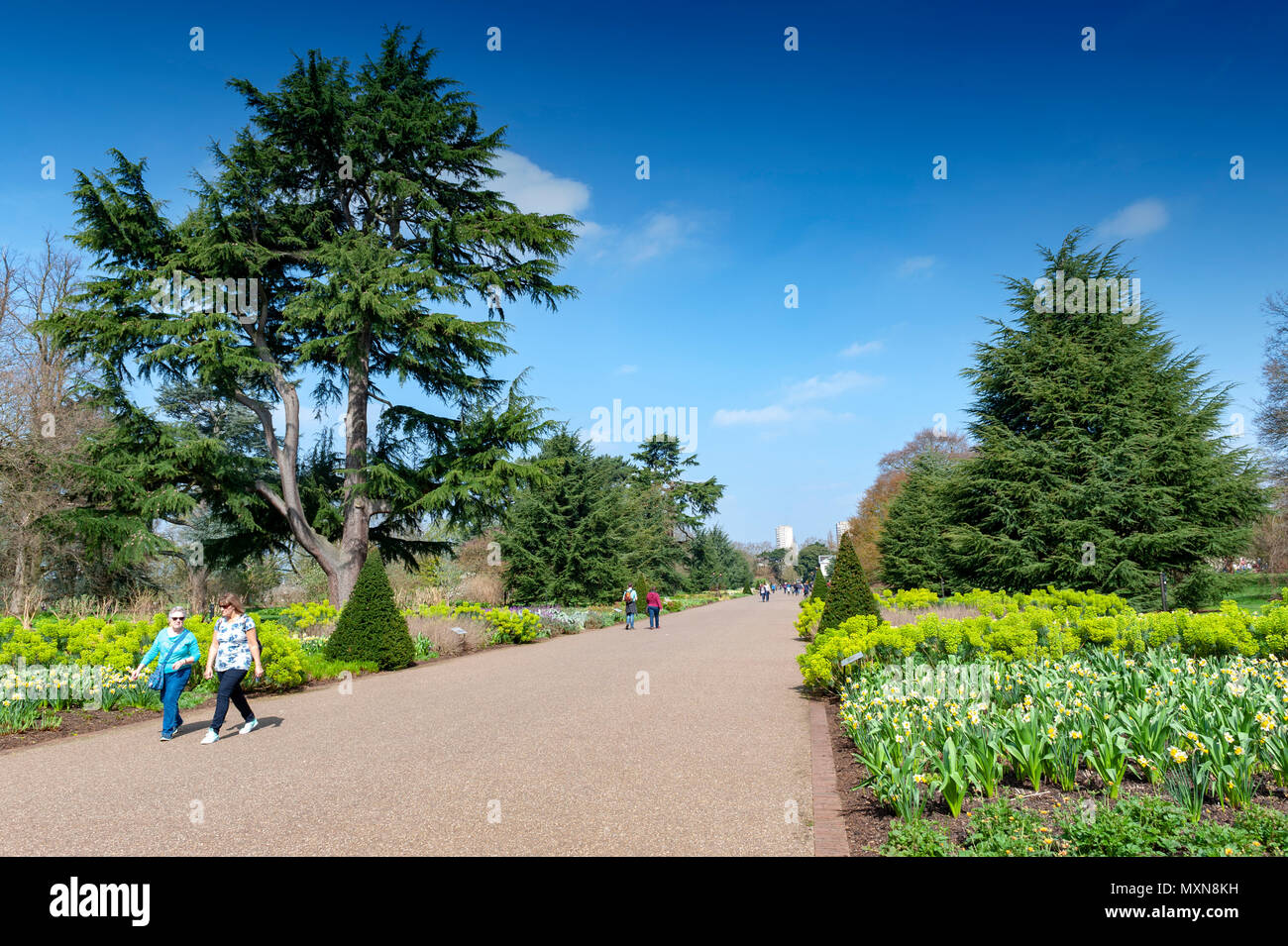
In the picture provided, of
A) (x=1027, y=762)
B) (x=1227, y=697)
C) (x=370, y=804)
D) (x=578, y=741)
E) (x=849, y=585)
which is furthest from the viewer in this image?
(x=849, y=585)

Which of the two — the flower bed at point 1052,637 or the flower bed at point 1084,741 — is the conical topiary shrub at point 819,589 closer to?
the flower bed at point 1052,637

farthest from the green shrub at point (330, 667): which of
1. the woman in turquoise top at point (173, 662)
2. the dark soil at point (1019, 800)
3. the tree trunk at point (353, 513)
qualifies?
the dark soil at point (1019, 800)

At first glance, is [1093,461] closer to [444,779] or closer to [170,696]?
[444,779]

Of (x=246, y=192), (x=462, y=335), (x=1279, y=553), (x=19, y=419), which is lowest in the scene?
(x=1279, y=553)

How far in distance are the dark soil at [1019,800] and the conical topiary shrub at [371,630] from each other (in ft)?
29.8

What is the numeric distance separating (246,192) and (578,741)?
57.0 feet

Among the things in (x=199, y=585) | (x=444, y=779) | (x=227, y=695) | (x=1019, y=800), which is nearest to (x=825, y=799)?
(x=1019, y=800)

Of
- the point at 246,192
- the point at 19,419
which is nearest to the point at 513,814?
the point at 246,192

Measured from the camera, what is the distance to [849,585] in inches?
456

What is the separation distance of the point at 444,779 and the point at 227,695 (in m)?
3.06

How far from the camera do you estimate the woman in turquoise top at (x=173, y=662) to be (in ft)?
22.7

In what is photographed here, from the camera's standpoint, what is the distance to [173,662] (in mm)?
6965

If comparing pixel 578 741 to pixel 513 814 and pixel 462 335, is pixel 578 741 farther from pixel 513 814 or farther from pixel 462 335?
pixel 462 335

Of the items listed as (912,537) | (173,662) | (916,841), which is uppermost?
(912,537)
